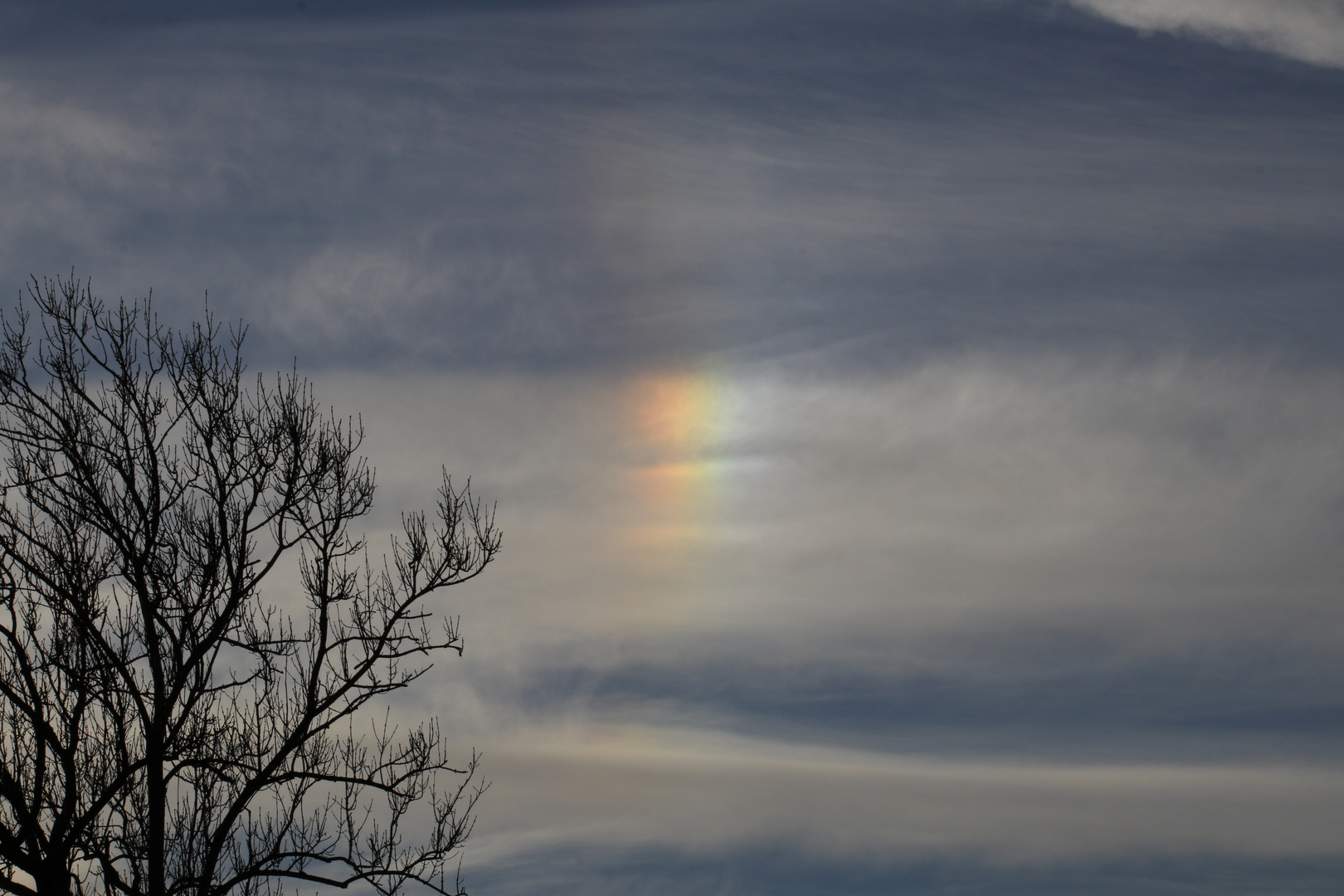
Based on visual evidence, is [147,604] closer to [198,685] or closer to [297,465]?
[198,685]

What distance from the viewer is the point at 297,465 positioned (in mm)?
16641

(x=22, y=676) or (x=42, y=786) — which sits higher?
(x=22, y=676)

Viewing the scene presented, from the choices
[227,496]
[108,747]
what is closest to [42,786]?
[108,747]

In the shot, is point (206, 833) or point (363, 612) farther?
point (363, 612)

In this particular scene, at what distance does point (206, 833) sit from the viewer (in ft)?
48.8

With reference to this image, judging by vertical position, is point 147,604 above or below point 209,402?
below

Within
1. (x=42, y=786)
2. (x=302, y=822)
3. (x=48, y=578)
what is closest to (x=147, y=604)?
(x=48, y=578)

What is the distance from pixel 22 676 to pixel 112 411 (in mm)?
3938

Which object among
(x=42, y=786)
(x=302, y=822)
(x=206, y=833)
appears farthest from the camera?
(x=302, y=822)

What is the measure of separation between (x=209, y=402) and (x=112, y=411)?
1.31 m

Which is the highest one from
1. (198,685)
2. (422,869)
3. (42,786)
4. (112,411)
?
(112,411)

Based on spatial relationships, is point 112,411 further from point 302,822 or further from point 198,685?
point 302,822

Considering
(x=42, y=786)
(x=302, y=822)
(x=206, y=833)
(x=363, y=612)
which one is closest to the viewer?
(x=42, y=786)

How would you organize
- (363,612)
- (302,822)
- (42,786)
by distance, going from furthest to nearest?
(363,612)
(302,822)
(42,786)
